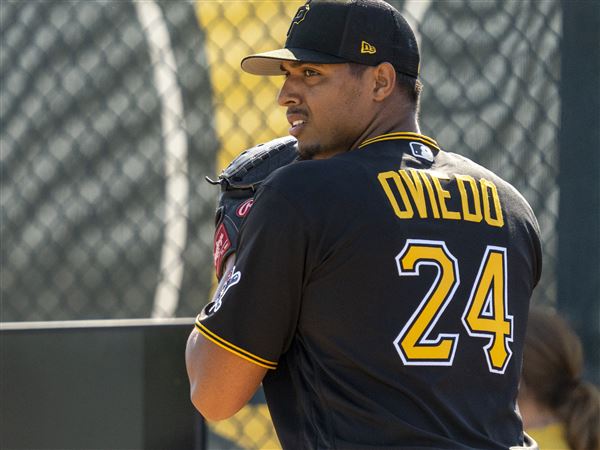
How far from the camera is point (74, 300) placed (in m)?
3.28

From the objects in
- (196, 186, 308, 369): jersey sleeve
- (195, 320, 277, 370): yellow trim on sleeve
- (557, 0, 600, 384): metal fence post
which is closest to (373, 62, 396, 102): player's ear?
(196, 186, 308, 369): jersey sleeve

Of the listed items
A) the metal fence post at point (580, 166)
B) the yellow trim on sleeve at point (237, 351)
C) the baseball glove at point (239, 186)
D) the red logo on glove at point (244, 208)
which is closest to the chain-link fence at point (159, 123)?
the metal fence post at point (580, 166)

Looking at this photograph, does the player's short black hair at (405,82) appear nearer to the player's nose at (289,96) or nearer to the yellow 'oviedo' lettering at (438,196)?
the player's nose at (289,96)

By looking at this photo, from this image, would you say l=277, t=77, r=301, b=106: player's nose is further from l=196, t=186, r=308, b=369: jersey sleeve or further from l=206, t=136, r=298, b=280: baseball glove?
l=196, t=186, r=308, b=369: jersey sleeve

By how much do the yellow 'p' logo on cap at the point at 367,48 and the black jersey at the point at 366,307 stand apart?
8.8 inches

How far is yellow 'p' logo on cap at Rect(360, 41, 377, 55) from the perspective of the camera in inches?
73.6

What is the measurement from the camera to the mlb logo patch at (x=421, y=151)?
184cm

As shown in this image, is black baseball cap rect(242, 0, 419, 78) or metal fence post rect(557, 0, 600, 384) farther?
metal fence post rect(557, 0, 600, 384)

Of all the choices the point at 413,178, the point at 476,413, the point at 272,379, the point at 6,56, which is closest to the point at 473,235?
the point at 413,178

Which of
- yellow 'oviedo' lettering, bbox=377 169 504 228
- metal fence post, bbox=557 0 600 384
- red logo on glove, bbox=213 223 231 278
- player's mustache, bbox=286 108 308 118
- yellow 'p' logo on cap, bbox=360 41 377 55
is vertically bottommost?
metal fence post, bbox=557 0 600 384

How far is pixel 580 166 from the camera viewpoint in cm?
335

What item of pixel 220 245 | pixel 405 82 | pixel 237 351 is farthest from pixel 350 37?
pixel 237 351

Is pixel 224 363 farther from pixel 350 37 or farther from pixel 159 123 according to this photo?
pixel 159 123

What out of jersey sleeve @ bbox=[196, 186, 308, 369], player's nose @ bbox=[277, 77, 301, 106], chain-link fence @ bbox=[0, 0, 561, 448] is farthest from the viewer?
chain-link fence @ bbox=[0, 0, 561, 448]
